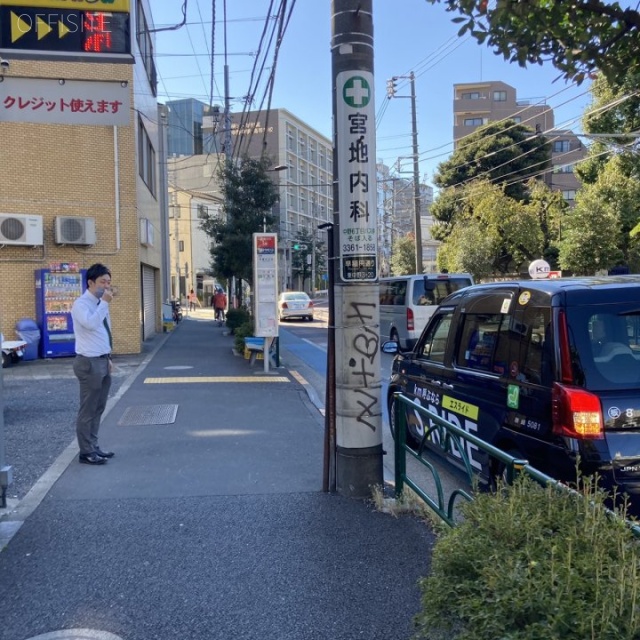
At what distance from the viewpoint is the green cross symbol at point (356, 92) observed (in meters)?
4.75

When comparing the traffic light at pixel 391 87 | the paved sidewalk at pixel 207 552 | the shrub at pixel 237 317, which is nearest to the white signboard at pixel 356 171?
the paved sidewalk at pixel 207 552

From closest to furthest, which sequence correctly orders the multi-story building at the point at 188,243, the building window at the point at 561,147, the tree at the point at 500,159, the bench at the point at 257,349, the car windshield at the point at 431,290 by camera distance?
the bench at the point at 257,349
the car windshield at the point at 431,290
the tree at the point at 500,159
the multi-story building at the point at 188,243
the building window at the point at 561,147

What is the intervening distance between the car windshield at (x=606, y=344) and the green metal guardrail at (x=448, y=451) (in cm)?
79

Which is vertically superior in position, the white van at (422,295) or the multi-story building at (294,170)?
the multi-story building at (294,170)

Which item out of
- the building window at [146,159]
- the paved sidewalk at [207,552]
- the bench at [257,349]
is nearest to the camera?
the paved sidewalk at [207,552]

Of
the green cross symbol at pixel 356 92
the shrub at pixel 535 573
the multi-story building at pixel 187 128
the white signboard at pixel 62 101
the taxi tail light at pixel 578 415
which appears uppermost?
the multi-story building at pixel 187 128

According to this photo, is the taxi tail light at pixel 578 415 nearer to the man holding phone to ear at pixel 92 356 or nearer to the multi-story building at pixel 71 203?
the man holding phone to ear at pixel 92 356

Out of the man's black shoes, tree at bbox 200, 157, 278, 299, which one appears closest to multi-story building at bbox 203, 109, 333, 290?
tree at bbox 200, 157, 278, 299

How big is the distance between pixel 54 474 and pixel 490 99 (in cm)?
6544

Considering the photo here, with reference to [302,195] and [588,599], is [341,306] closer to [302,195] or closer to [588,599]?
[588,599]

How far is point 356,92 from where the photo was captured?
475 cm

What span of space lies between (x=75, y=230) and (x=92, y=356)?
9.84 m

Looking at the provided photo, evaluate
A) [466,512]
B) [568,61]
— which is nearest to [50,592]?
[466,512]

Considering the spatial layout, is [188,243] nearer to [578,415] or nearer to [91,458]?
[91,458]
